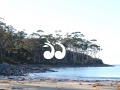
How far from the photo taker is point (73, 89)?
18.1 metres

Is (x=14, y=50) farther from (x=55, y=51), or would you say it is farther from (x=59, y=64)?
(x=55, y=51)

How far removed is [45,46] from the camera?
96875 mm

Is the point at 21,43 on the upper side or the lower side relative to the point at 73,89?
upper

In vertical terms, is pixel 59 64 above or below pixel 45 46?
below

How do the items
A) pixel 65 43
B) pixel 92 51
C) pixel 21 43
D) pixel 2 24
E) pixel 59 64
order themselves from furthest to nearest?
pixel 92 51 → pixel 65 43 → pixel 59 64 → pixel 21 43 → pixel 2 24

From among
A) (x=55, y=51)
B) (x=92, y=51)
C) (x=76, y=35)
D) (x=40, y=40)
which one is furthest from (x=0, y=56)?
(x=92, y=51)

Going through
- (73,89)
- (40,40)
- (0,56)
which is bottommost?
(73,89)

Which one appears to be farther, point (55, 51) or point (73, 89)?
point (55, 51)

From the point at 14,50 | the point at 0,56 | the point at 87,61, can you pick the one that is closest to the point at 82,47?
the point at 87,61

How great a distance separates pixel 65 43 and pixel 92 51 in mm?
22451

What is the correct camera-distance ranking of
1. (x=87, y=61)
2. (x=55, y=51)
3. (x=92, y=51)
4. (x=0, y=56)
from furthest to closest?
(x=92, y=51), (x=87, y=61), (x=55, y=51), (x=0, y=56)

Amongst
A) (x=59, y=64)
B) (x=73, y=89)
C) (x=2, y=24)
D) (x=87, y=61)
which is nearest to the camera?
(x=73, y=89)

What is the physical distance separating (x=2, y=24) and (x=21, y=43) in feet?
42.7

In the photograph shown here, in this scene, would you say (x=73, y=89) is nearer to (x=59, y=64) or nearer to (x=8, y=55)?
(x=8, y=55)
